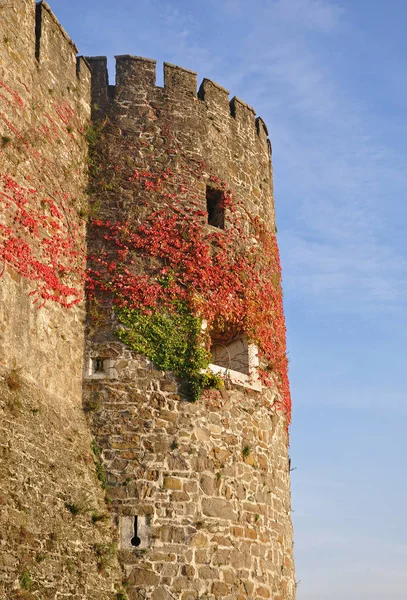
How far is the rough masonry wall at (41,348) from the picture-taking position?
9461mm

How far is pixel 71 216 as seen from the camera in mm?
12570

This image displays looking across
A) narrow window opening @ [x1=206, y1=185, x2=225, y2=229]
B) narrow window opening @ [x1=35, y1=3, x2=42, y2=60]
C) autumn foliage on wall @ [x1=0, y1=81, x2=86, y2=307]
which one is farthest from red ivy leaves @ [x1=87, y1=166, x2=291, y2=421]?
narrow window opening @ [x1=35, y1=3, x2=42, y2=60]

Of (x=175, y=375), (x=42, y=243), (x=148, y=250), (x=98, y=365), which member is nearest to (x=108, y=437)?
(x=98, y=365)

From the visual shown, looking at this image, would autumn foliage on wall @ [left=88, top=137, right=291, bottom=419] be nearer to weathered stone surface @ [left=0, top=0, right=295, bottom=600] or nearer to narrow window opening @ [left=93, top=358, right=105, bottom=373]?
weathered stone surface @ [left=0, top=0, right=295, bottom=600]

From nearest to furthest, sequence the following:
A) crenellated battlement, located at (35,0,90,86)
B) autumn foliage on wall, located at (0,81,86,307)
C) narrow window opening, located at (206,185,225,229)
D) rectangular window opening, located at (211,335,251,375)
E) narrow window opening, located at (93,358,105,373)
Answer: autumn foliage on wall, located at (0,81,86,307) < narrow window opening, located at (93,358,105,373) < crenellated battlement, located at (35,0,90,86) < rectangular window opening, located at (211,335,251,375) < narrow window opening, located at (206,185,225,229)

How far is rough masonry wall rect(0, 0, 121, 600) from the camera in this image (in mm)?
9461

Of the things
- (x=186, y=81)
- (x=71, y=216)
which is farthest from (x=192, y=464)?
(x=186, y=81)

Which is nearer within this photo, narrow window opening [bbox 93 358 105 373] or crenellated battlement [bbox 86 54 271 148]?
narrow window opening [bbox 93 358 105 373]

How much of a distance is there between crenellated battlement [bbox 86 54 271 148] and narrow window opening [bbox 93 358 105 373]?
4.20m

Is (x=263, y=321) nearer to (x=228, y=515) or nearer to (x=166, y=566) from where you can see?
(x=228, y=515)

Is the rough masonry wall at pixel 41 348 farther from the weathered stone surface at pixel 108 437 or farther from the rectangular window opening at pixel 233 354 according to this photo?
the rectangular window opening at pixel 233 354

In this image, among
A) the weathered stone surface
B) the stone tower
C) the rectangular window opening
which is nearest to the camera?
the weathered stone surface

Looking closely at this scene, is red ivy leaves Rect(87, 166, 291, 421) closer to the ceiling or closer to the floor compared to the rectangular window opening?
closer to the ceiling

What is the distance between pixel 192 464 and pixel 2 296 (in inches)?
136
